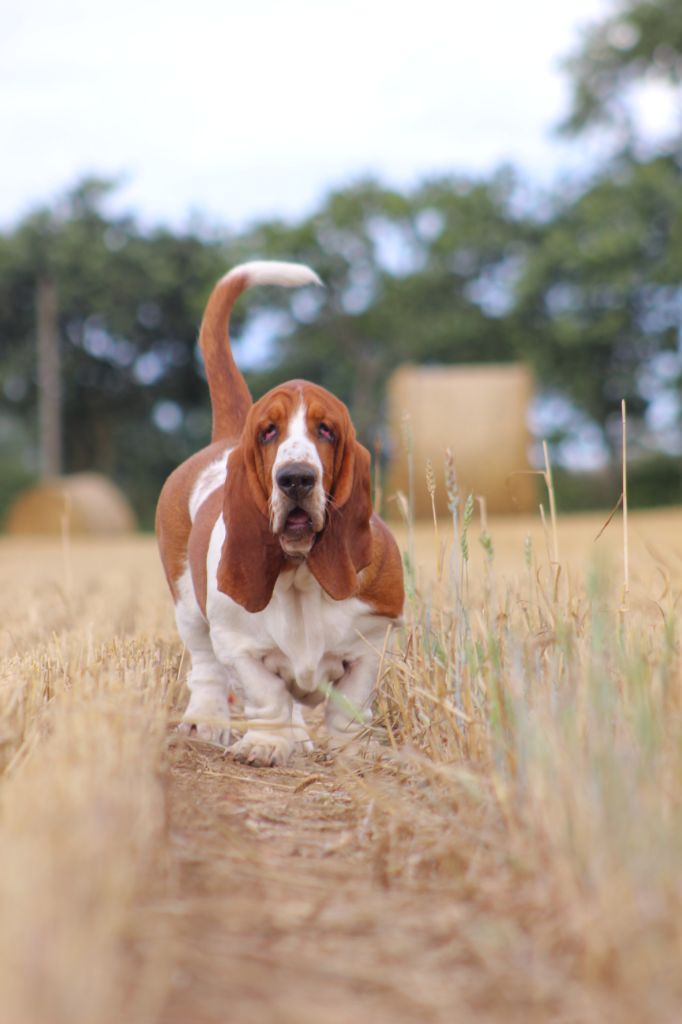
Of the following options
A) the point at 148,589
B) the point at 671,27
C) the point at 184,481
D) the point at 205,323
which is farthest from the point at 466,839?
the point at 671,27

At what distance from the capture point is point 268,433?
2754 millimetres

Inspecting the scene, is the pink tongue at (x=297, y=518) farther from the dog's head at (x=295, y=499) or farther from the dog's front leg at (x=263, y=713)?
the dog's front leg at (x=263, y=713)

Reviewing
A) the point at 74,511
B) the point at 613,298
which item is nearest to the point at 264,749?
the point at 74,511

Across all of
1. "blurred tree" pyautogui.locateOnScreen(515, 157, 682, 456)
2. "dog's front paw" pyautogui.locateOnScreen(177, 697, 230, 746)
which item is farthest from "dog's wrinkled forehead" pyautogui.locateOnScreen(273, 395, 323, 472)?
"blurred tree" pyautogui.locateOnScreen(515, 157, 682, 456)

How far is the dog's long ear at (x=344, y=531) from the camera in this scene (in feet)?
9.07

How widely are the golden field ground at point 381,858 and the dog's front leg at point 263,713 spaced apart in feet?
0.34

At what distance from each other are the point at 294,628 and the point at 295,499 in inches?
17.6

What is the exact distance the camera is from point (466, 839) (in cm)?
196

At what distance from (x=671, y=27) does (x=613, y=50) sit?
55.9 inches

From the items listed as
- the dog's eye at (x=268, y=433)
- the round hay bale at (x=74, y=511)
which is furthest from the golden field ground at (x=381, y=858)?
the round hay bale at (x=74, y=511)

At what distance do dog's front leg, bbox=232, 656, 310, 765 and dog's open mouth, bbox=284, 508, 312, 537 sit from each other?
1.33ft

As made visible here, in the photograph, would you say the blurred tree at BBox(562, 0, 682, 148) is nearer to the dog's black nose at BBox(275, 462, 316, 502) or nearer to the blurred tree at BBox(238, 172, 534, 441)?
the blurred tree at BBox(238, 172, 534, 441)

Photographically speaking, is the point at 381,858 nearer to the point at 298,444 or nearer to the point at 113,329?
the point at 298,444

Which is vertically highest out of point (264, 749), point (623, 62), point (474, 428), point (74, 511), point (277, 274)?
point (623, 62)
